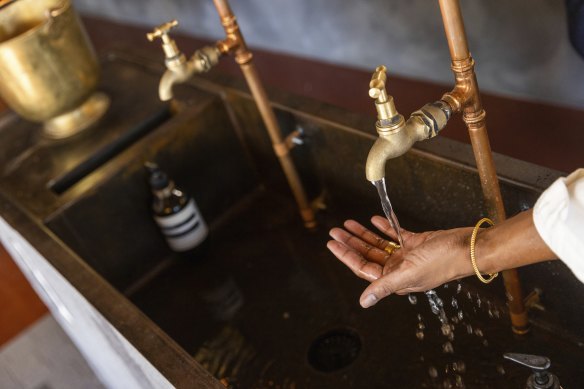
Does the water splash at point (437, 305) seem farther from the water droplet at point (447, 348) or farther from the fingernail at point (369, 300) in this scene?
the fingernail at point (369, 300)

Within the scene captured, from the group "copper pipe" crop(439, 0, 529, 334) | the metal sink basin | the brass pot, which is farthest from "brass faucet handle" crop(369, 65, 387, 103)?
the brass pot

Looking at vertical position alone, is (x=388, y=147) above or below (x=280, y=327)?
above

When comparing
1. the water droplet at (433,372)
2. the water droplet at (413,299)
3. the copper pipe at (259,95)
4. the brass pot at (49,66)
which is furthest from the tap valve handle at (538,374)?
the brass pot at (49,66)

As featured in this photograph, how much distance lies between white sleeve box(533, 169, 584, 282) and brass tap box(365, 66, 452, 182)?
Result: 211 millimetres

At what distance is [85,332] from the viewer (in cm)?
170

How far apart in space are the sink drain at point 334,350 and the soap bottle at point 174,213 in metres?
0.49

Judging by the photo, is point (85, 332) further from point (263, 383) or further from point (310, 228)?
point (310, 228)

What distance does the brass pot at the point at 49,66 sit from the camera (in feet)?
5.75

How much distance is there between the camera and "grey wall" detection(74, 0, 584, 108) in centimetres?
205

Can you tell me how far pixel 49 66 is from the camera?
5.94 feet

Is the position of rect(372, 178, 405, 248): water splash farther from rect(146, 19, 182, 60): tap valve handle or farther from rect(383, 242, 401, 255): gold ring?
rect(146, 19, 182, 60): tap valve handle

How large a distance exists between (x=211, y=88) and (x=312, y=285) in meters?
0.69

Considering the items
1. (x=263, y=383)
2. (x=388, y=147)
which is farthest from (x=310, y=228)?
(x=388, y=147)

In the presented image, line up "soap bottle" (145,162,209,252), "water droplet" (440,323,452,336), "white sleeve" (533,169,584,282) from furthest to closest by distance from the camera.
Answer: "soap bottle" (145,162,209,252), "water droplet" (440,323,452,336), "white sleeve" (533,169,584,282)
